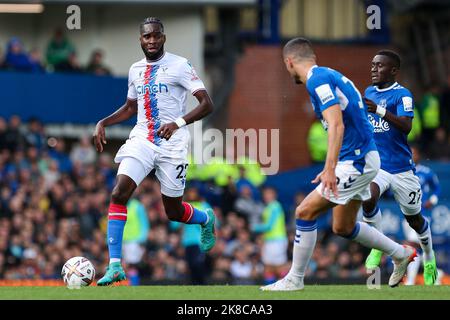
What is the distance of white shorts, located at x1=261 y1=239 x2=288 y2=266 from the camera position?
2159 centimetres

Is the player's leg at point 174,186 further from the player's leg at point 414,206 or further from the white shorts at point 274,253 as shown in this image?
the white shorts at point 274,253

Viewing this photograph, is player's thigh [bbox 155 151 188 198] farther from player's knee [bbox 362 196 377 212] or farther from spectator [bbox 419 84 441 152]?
spectator [bbox 419 84 441 152]

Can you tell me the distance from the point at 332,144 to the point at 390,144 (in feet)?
8.96

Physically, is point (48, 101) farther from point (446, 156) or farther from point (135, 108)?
point (135, 108)

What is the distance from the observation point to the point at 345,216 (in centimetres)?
1215

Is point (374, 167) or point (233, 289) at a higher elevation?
point (374, 167)

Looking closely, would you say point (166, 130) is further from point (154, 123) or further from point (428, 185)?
point (428, 185)

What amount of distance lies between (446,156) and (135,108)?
12.4m

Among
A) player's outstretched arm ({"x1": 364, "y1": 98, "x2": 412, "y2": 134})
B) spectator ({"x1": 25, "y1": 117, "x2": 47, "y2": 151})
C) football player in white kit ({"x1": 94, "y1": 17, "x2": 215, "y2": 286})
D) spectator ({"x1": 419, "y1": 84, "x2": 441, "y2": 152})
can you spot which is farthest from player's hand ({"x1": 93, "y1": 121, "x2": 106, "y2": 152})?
spectator ({"x1": 419, "y1": 84, "x2": 441, "y2": 152})

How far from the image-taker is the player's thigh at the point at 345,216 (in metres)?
12.1

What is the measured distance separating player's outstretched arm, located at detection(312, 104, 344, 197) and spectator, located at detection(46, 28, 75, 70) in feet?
46.8

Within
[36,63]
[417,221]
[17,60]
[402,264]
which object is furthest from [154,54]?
[36,63]
